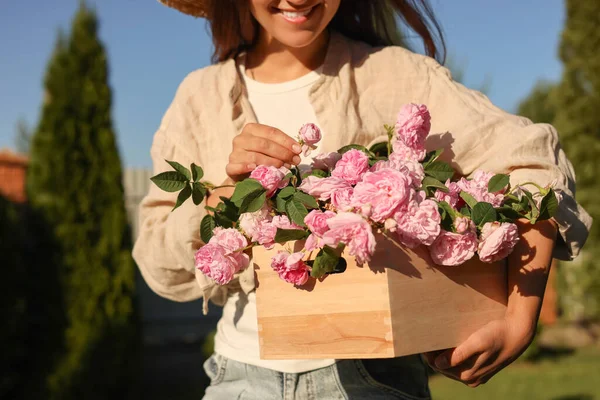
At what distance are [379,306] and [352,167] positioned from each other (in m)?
0.29

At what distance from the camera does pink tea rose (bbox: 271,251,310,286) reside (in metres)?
1.42

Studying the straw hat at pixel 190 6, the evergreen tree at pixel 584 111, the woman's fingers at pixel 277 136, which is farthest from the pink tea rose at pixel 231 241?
the evergreen tree at pixel 584 111

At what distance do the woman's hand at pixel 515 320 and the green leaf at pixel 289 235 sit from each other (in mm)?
430

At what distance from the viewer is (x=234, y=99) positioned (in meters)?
2.03

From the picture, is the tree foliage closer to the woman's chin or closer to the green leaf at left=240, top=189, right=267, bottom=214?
the woman's chin

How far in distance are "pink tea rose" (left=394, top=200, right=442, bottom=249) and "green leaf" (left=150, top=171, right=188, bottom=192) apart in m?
0.49

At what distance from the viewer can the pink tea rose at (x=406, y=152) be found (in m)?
1.56

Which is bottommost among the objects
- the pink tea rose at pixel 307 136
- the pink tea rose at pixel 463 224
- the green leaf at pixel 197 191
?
the green leaf at pixel 197 191

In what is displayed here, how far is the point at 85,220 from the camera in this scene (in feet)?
20.3

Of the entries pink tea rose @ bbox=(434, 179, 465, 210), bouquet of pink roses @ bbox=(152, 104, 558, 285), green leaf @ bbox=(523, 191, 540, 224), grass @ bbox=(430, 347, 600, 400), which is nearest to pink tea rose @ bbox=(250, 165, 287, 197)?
bouquet of pink roses @ bbox=(152, 104, 558, 285)

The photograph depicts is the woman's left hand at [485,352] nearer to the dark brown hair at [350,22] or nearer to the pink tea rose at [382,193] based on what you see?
the pink tea rose at [382,193]

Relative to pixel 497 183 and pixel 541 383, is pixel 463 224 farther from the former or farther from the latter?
pixel 541 383

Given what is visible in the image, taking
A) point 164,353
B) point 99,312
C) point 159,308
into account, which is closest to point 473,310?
point 99,312

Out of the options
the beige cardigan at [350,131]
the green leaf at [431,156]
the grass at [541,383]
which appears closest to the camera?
the green leaf at [431,156]
